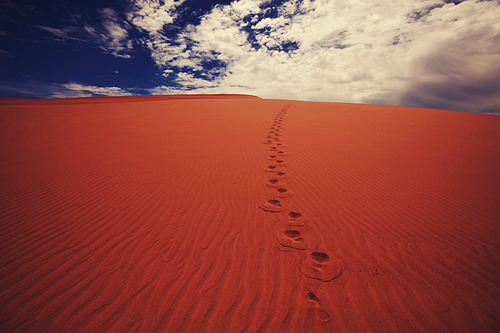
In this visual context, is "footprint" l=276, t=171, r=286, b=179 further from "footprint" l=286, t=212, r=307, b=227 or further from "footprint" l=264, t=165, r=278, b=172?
"footprint" l=286, t=212, r=307, b=227

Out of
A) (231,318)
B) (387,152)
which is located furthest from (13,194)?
(387,152)

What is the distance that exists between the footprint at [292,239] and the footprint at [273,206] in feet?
1.87

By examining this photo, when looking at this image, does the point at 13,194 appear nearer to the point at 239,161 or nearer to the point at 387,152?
the point at 239,161

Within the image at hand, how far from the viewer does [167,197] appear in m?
3.87

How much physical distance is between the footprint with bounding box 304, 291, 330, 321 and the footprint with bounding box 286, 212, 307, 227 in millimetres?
1182

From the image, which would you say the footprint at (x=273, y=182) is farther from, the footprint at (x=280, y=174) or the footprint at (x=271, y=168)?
the footprint at (x=271, y=168)

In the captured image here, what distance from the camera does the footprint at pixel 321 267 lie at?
225 centimetres

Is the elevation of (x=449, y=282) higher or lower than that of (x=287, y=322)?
higher

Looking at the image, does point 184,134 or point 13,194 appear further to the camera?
point 184,134

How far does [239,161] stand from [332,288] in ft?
14.0

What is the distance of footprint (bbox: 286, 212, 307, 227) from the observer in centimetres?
315

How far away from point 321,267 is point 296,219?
3.23 ft

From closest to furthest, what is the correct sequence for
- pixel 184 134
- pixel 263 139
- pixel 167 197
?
1. pixel 167 197
2. pixel 263 139
3. pixel 184 134

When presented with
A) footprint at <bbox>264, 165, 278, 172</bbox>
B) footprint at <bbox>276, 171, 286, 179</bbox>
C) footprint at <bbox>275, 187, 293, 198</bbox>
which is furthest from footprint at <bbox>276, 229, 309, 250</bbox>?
footprint at <bbox>264, 165, 278, 172</bbox>
